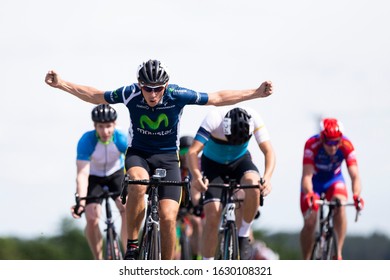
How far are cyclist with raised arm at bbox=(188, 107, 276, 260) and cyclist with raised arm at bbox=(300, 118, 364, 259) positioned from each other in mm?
1607

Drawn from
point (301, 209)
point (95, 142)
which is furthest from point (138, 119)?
point (301, 209)

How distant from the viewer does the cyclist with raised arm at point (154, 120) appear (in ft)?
41.1

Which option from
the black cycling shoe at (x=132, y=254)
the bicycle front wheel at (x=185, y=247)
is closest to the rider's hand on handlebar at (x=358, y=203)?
the bicycle front wheel at (x=185, y=247)

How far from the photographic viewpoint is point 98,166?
1739 cm

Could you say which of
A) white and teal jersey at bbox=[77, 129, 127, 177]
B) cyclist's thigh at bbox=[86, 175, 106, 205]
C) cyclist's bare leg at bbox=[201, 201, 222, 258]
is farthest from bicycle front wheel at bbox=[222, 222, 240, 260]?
cyclist's thigh at bbox=[86, 175, 106, 205]

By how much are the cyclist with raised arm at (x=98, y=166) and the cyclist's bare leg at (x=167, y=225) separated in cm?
342

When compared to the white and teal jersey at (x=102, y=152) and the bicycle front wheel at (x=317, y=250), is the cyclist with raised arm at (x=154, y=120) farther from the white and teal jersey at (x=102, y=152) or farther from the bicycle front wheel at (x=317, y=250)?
the bicycle front wheel at (x=317, y=250)

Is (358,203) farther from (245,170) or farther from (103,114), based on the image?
(103,114)

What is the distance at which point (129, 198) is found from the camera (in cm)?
1248

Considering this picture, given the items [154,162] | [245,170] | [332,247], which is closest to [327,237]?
[332,247]

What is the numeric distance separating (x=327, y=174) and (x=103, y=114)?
12.3 ft

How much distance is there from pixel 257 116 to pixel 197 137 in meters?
0.88
